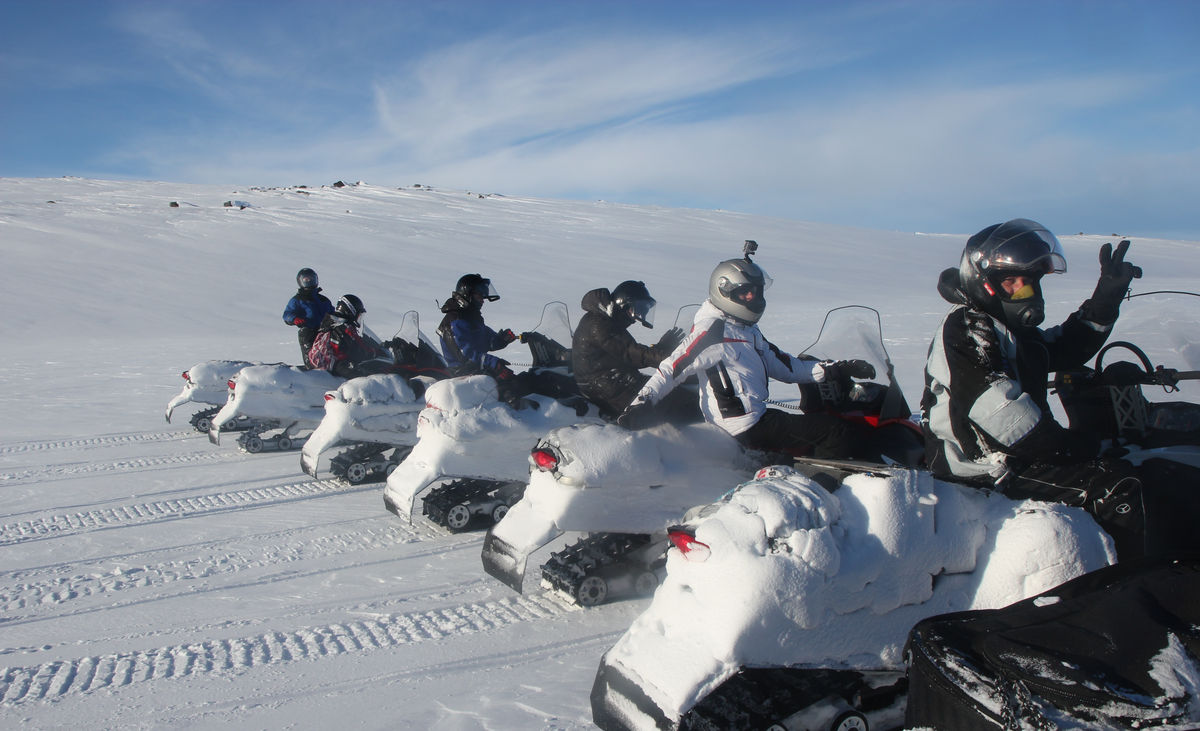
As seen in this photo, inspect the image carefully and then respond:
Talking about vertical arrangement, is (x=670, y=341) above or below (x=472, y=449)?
above

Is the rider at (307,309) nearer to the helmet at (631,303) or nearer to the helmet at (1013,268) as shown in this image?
the helmet at (631,303)

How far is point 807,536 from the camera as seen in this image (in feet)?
8.47

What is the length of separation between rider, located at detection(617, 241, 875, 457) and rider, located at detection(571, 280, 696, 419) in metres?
1.05

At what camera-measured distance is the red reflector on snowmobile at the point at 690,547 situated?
2.62 metres

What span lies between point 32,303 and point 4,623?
1939cm

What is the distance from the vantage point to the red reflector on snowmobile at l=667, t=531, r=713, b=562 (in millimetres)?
2622

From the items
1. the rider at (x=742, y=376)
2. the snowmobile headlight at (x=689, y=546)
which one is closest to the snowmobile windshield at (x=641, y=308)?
the rider at (x=742, y=376)

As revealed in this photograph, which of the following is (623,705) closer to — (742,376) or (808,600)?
(808,600)

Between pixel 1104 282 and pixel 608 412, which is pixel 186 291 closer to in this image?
pixel 608 412

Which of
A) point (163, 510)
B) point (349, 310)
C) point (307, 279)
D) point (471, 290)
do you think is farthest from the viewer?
point (307, 279)

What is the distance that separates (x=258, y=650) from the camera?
361 cm

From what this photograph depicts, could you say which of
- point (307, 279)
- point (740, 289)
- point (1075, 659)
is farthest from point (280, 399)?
point (1075, 659)

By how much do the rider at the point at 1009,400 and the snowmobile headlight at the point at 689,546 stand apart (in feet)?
3.39

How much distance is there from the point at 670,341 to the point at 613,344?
372mm
